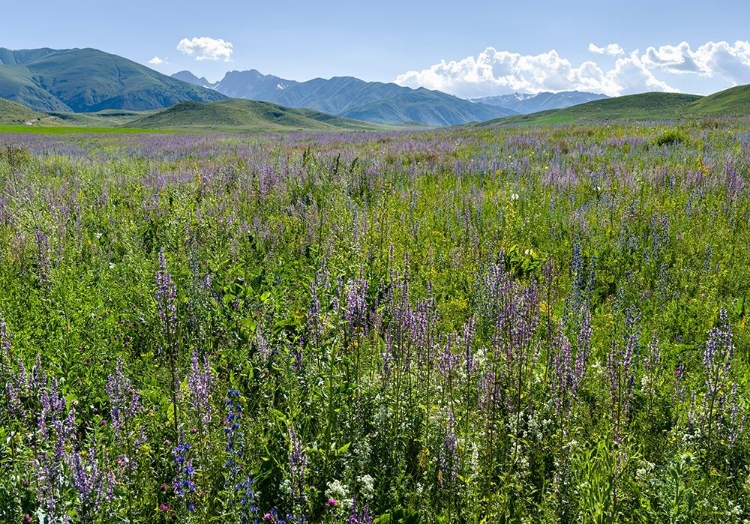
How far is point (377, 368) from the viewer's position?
13.1 ft

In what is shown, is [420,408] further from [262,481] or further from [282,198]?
[282,198]

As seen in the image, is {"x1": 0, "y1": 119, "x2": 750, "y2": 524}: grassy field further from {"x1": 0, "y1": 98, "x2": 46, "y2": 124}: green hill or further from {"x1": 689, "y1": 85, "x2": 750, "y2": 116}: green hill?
{"x1": 0, "y1": 98, "x2": 46, "y2": 124}: green hill

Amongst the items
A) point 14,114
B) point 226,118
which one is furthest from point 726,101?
point 14,114

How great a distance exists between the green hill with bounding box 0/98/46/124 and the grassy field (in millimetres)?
198912

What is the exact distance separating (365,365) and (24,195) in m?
7.60

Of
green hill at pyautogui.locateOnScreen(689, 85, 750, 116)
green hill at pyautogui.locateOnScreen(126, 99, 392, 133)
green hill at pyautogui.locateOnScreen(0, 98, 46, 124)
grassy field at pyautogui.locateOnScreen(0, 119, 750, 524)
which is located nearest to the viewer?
grassy field at pyautogui.locateOnScreen(0, 119, 750, 524)

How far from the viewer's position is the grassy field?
8.61 ft

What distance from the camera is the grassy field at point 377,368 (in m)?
2.62

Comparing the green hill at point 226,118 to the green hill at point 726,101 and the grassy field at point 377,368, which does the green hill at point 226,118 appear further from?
the grassy field at point 377,368

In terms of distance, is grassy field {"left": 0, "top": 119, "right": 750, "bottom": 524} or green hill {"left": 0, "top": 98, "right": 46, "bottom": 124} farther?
green hill {"left": 0, "top": 98, "right": 46, "bottom": 124}

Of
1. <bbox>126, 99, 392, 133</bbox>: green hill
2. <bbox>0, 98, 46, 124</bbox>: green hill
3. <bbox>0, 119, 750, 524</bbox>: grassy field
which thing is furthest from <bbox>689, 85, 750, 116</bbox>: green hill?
<bbox>0, 98, 46, 124</bbox>: green hill

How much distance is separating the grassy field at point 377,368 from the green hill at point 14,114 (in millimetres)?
198912

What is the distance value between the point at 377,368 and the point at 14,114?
22975cm

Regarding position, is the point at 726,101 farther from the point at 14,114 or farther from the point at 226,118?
the point at 14,114
